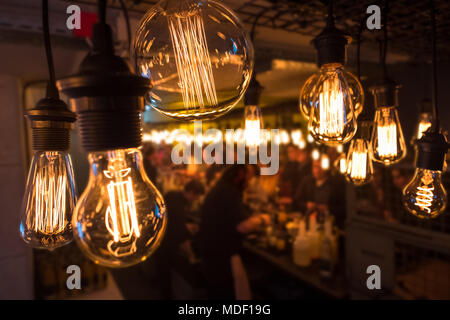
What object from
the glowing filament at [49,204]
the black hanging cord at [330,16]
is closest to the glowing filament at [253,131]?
the black hanging cord at [330,16]

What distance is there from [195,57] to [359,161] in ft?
2.64

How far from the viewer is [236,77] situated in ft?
1.70

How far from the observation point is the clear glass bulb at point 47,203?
2.09 ft

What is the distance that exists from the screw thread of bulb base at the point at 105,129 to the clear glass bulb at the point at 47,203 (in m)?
0.33

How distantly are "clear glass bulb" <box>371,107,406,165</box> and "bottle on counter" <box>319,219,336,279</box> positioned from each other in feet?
6.23

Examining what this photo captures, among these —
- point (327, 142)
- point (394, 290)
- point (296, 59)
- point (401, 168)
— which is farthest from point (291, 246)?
point (327, 142)

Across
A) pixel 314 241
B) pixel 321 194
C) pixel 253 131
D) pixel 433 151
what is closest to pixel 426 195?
pixel 433 151

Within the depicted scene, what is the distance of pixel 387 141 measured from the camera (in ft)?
3.38

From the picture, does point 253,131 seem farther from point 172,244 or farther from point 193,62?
point 172,244

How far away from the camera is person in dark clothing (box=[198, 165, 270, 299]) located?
2637 millimetres

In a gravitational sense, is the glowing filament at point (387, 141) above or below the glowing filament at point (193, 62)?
below

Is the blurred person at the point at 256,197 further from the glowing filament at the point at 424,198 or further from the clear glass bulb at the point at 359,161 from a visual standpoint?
the glowing filament at the point at 424,198

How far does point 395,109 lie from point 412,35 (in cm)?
112
